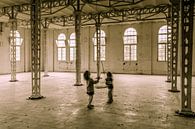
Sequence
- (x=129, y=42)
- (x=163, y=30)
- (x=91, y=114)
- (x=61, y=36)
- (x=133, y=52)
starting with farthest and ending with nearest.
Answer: (x=61, y=36) → (x=129, y=42) → (x=133, y=52) → (x=163, y=30) → (x=91, y=114)

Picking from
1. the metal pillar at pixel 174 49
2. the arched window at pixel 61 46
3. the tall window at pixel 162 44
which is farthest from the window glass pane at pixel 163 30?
the arched window at pixel 61 46

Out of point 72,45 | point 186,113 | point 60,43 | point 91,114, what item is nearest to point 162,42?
point 72,45

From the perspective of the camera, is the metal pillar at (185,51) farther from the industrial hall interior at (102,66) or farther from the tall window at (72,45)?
the tall window at (72,45)

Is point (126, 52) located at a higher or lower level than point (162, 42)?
lower

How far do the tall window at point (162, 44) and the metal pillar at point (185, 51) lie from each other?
14888 millimetres

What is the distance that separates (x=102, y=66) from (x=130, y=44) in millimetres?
4160

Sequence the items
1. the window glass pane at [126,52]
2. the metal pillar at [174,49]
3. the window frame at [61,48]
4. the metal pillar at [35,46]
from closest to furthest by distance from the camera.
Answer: the metal pillar at [35,46] < the metal pillar at [174,49] < the window glass pane at [126,52] < the window frame at [61,48]

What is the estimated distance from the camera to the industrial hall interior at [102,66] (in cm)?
696

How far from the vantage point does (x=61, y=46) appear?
86.8 feet

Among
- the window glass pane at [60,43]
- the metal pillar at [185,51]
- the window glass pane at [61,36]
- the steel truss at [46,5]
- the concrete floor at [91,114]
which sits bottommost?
the concrete floor at [91,114]

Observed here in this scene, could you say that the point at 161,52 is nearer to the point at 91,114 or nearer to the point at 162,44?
the point at 162,44

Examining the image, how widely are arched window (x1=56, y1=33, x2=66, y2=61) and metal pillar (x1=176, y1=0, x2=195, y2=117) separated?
2044 centimetres

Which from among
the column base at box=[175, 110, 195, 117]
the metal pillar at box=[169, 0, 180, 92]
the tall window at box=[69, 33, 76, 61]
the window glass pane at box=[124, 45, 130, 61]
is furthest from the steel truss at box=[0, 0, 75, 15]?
the window glass pane at box=[124, 45, 130, 61]

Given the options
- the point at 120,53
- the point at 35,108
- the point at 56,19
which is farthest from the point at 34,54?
the point at 120,53
